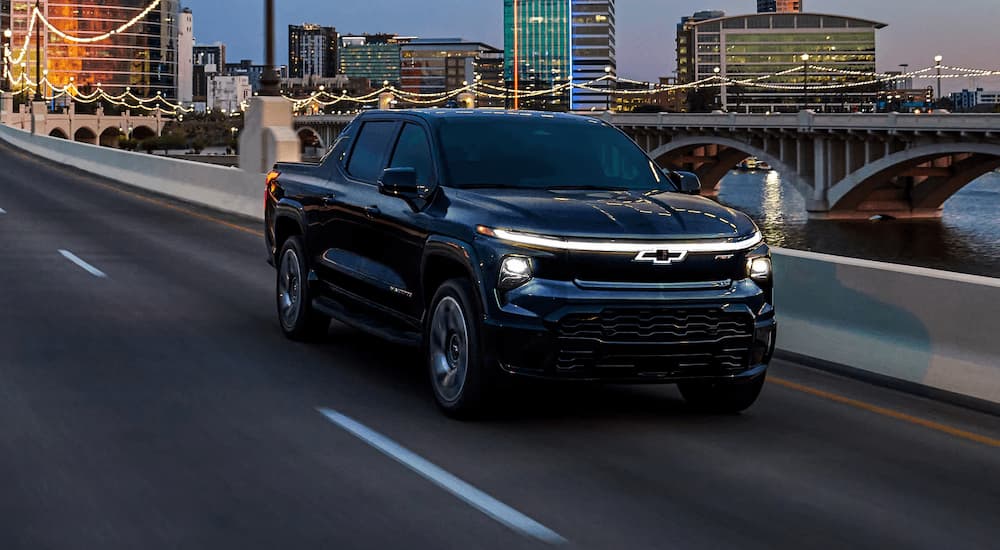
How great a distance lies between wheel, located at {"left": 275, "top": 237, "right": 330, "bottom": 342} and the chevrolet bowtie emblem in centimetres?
370

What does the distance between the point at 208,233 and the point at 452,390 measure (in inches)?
552

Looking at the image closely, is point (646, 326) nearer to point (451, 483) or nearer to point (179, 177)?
point (451, 483)

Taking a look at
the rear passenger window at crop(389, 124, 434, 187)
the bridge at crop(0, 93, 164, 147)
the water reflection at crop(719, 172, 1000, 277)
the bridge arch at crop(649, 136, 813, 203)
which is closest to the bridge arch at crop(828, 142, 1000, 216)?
Result: the water reflection at crop(719, 172, 1000, 277)

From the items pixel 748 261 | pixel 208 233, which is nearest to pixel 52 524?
pixel 748 261

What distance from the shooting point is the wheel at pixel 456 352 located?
745 cm

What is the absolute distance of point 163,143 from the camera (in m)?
166

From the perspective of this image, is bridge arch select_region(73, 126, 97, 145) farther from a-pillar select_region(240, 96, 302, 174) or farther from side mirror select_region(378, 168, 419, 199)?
side mirror select_region(378, 168, 419, 199)

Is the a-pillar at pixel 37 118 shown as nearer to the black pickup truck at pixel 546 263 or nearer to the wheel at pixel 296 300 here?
the wheel at pixel 296 300

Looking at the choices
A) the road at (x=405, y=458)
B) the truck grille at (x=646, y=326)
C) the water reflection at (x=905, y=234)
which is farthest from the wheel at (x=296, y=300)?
the water reflection at (x=905, y=234)

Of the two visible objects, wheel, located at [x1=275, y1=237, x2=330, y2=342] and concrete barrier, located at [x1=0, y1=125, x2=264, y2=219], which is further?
concrete barrier, located at [x1=0, y1=125, x2=264, y2=219]

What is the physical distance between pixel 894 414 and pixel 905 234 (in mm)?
71766

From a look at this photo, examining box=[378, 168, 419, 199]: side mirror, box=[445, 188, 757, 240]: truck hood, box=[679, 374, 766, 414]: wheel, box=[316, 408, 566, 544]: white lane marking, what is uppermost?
box=[378, 168, 419, 199]: side mirror

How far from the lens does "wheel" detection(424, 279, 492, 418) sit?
7.45 metres

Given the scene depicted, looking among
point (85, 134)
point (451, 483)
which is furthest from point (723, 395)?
point (85, 134)
